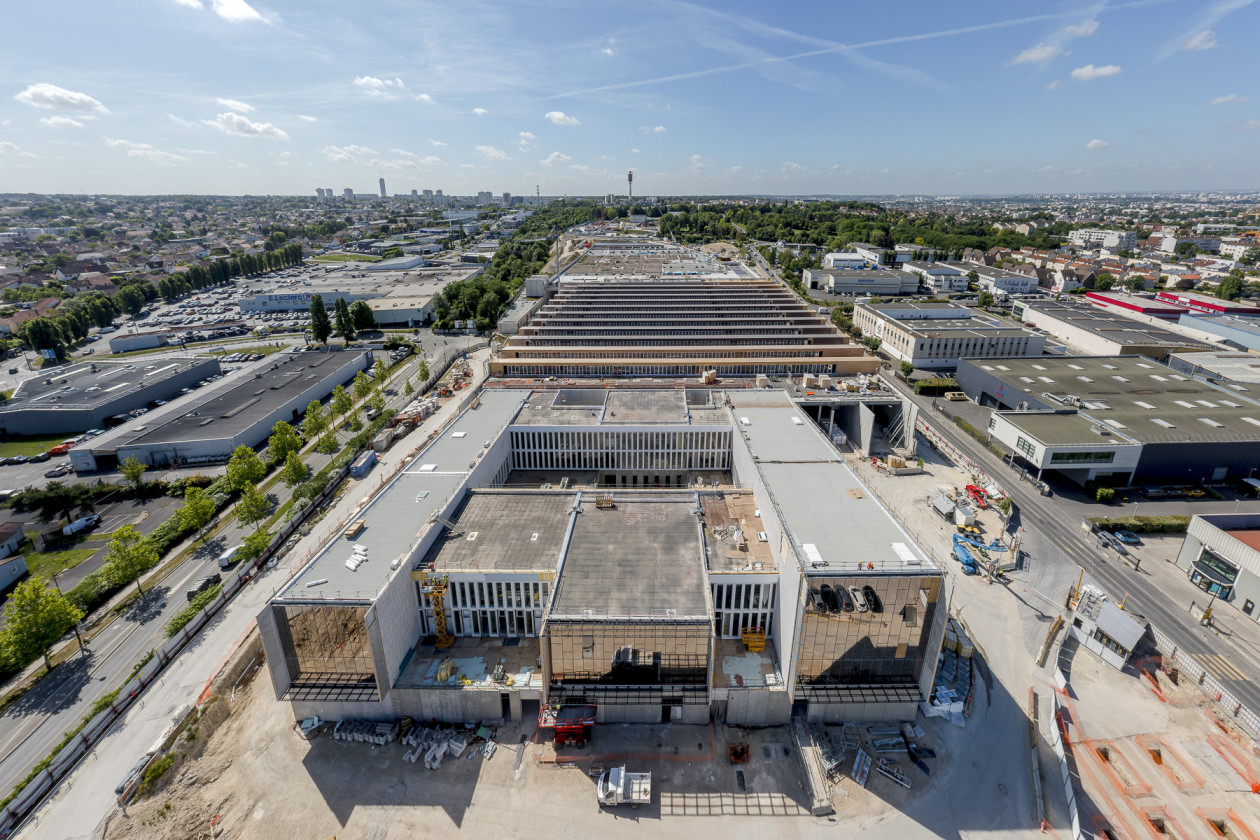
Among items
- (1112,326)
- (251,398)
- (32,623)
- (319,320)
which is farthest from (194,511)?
(1112,326)

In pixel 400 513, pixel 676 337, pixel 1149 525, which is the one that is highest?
pixel 676 337

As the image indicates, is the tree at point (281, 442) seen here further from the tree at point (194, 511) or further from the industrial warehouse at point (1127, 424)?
the industrial warehouse at point (1127, 424)

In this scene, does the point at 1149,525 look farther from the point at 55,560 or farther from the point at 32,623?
the point at 55,560

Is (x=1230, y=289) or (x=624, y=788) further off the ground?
(x=1230, y=289)

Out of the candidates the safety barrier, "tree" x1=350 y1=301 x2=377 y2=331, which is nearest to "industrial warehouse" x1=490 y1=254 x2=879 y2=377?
"tree" x1=350 y1=301 x2=377 y2=331

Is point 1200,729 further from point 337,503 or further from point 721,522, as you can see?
point 337,503

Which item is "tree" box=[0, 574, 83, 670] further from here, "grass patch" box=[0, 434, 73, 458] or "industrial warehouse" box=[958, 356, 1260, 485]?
"industrial warehouse" box=[958, 356, 1260, 485]

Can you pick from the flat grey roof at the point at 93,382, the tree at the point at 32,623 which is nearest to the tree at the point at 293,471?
the tree at the point at 32,623
